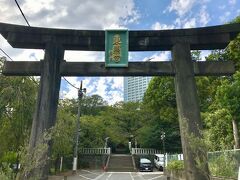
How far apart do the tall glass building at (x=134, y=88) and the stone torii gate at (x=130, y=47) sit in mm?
53225

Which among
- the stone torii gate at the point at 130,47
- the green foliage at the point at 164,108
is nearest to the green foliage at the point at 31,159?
the stone torii gate at the point at 130,47

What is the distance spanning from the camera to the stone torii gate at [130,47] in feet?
31.2

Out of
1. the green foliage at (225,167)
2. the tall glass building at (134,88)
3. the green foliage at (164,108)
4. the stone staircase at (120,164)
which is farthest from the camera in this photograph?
the tall glass building at (134,88)

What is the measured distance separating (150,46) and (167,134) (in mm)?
33097

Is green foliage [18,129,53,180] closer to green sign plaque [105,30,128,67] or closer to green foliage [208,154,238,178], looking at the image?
green sign plaque [105,30,128,67]

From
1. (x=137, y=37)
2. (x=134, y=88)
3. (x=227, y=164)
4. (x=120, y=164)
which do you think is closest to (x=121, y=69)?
(x=137, y=37)

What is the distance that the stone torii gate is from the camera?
31.2 feet

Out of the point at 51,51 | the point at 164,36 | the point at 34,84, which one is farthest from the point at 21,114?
the point at 164,36

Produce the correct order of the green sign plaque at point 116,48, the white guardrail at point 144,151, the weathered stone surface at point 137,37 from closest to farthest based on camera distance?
1. the green sign plaque at point 116,48
2. the weathered stone surface at point 137,37
3. the white guardrail at point 144,151

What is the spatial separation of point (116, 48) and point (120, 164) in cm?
3247

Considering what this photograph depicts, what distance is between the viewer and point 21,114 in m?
14.7

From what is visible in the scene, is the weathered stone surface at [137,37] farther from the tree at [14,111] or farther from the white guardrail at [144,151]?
the white guardrail at [144,151]

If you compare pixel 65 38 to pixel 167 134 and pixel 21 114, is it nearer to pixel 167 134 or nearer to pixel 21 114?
pixel 21 114

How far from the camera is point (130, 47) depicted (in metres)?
10.4
